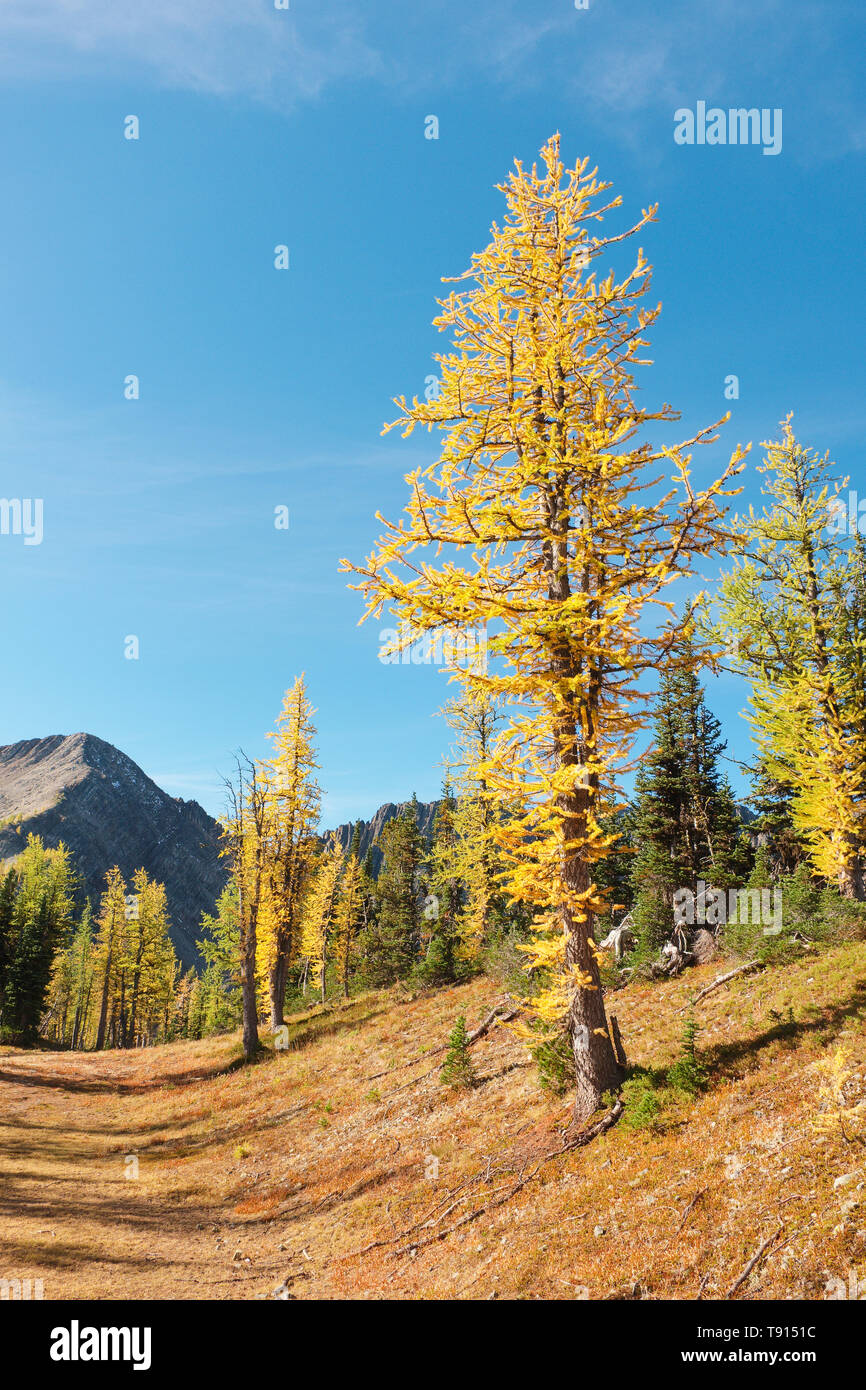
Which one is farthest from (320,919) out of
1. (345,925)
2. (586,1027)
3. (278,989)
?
(586,1027)

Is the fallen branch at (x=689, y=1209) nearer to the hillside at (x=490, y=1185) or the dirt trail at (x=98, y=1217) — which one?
the hillside at (x=490, y=1185)

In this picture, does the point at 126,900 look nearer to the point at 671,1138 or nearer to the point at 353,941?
the point at 353,941

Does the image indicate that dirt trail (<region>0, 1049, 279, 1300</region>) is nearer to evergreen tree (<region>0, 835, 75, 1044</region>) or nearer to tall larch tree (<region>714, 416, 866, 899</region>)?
tall larch tree (<region>714, 416, 866, 899</region>)

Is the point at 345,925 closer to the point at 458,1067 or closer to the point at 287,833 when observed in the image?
the point at 287,833

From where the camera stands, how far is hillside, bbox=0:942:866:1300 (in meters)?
6.55

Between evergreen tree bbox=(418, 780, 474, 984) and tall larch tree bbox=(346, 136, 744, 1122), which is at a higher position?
tall larch tree bbox=(346, 136, 744, 1122)

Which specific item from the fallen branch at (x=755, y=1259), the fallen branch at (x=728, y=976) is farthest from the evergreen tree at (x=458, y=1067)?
the fallen branch at (x=755, y=1259)

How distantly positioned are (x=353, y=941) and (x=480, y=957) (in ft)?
88.5

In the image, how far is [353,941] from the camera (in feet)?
173

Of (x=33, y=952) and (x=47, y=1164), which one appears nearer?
(x=47, y=1164)

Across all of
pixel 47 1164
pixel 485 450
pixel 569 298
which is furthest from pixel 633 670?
pixel 47 1164

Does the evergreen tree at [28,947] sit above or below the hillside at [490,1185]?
below

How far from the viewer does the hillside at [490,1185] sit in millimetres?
6555

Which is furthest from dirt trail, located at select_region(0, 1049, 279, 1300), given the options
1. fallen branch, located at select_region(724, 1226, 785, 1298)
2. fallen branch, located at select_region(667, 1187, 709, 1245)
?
fallen branch, located at select_region(724, 1226, 785, 1298)
